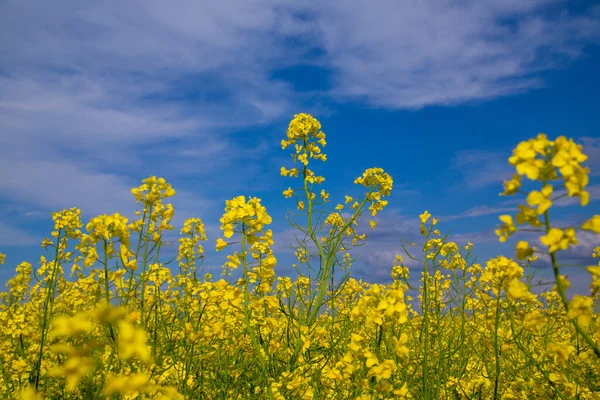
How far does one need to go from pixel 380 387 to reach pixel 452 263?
2.70 metres

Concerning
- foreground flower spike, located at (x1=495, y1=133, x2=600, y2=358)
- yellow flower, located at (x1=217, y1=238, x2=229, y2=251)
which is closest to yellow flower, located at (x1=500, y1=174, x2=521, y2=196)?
foreground flower spike, located at (x1=495, y1=133, x2=600, y2=358)

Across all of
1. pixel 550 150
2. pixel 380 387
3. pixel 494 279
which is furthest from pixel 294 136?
pixel 550 150

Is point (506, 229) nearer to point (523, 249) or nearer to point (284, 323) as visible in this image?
point (523, 249)

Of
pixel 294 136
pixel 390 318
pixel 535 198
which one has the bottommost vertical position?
pixel 390 318

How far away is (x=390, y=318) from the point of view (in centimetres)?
229

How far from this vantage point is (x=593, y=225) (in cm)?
173

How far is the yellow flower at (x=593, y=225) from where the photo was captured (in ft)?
5.66

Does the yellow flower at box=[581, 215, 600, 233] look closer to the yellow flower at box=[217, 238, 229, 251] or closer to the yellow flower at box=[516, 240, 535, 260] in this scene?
the yellow flower at box=[516, 240, 535, 260]

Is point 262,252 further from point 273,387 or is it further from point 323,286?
point 273,387

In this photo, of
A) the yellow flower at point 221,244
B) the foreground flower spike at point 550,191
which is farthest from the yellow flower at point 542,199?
the yellow flower at point 221,244

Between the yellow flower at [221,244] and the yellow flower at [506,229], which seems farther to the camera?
the yellow flower at [221,244]

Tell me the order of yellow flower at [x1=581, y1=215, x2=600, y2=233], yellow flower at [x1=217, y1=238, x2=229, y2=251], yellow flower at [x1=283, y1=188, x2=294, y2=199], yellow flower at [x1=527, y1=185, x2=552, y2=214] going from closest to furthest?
1. yellow flower at [x1=527, y1=185, x2=552, y2=214]
2. yellow flower at [x1=581, y1=215, x2=600, y2=233]
3. yellow flower at [x1=217, y1=238, x2=229, y2=251]
4. yellow flower at [x1=283, y1=188, x2=294, y2=199]

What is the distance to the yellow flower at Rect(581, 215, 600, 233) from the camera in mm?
1725

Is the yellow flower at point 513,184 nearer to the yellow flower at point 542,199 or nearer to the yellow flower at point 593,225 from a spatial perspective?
the yellow flower at point 542,199
